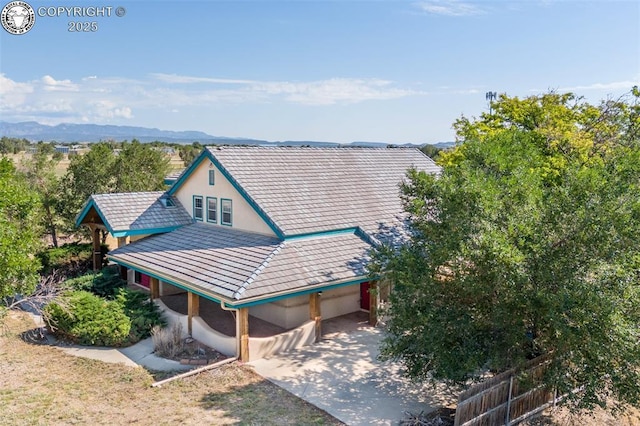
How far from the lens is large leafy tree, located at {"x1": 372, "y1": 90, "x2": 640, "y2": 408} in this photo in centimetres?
887

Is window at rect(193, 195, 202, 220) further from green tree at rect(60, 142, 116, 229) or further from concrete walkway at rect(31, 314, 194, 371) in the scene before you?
green tree at rect(60, 142, 116, 229)

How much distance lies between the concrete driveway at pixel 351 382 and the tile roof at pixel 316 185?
4313 mm

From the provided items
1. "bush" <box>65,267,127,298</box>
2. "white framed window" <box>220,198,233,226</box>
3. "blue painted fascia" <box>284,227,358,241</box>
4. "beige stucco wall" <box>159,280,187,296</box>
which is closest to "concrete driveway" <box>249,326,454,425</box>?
"blue painted fascia" <box>284,227,358,241</box>

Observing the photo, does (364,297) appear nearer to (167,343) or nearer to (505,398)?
(167,343)

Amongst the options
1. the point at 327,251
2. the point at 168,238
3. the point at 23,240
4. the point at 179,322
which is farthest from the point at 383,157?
the point at 23,240

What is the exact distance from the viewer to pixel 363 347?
50.1ft

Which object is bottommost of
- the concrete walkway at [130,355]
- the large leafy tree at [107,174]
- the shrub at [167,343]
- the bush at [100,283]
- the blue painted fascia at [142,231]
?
the concrete walkway at [130,355]

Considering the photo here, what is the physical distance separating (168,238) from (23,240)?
934cm

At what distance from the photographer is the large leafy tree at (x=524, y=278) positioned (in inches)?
349

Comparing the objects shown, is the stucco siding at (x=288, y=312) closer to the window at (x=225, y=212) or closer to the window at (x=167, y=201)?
the window at (x=225, y=212)

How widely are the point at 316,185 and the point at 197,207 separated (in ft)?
18.0

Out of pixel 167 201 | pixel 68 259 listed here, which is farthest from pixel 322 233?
pixel 68 259

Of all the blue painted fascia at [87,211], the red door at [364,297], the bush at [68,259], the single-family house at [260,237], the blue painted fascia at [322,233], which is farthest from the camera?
the bush at [68,259]

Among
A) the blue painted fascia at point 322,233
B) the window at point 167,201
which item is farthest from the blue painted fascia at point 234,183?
the window at point 167,201
